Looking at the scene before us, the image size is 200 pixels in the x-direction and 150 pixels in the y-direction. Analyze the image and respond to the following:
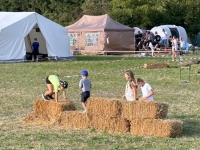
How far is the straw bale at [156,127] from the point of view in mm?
9562

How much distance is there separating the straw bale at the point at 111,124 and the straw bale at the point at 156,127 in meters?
0.14

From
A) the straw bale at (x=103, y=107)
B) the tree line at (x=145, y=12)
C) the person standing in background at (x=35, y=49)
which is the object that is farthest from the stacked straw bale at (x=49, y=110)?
the tree line at (x=145, y=12)

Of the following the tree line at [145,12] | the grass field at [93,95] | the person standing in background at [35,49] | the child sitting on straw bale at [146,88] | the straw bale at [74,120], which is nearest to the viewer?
the grass field at [93,95]

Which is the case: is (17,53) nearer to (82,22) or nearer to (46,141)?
(82,22)

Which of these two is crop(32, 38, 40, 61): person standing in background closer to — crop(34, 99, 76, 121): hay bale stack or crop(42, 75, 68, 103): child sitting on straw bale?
crop(42, 75, 68, 103): child sitting on straw bale

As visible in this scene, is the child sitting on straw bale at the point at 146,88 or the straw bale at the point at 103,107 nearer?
the straw bale at the point at 103,107

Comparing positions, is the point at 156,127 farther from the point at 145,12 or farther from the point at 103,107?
the point at 145,12

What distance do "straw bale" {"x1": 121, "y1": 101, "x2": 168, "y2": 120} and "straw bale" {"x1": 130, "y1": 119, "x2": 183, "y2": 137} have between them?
9 centimetres

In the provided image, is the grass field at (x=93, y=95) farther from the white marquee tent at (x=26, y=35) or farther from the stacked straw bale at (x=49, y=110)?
the white marquee tent at (x=26, y=35)

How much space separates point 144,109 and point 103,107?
0.82 m

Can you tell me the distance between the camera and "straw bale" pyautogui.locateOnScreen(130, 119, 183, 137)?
9562 mm

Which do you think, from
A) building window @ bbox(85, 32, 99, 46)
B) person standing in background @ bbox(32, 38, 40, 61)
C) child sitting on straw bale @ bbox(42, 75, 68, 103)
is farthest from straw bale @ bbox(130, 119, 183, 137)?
building window @ bbox(85, 32, 99, 46)

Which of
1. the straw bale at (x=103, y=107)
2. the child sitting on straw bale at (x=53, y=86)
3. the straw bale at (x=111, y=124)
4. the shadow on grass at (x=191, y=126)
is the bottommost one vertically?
the shadow on grass at (x=191, y=126)

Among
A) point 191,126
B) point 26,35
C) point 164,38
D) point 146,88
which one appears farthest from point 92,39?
point 191,126
